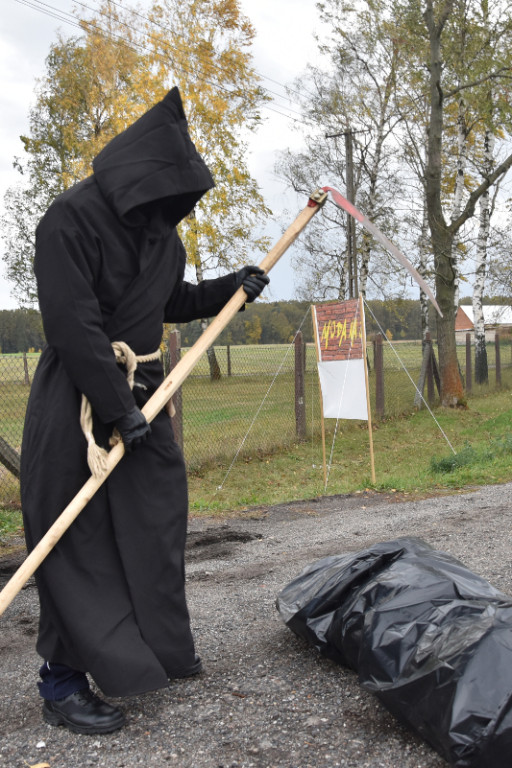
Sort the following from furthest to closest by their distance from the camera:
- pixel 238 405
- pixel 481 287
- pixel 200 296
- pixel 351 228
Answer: pixel 481 287 → pixel 351 228 → pixel 238 405 → pixel 200 296

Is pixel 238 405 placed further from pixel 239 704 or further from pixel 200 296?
pixel 239 704

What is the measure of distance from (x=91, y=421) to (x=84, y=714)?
103cm

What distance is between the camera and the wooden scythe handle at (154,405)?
7.45ft

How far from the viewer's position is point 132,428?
2.39 m

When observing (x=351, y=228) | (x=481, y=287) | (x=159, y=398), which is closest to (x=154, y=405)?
(x=159, y=398)

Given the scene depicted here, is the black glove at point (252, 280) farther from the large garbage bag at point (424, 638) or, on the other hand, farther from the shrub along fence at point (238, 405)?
the shrub along fence at point (238, 405)

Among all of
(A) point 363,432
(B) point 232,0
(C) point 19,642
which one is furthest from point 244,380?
(B) point 232,0

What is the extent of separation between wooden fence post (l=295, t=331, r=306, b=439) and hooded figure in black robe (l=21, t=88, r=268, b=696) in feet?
27.0

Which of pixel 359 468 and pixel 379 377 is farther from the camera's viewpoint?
pixel 379 377

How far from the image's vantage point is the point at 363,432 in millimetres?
12289

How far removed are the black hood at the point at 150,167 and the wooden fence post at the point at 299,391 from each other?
8.24 m

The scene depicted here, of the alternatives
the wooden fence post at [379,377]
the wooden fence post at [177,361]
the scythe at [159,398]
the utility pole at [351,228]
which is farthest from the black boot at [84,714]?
the utility pole at [351,228]

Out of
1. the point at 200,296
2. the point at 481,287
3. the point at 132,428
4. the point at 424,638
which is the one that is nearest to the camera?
the point at 424,638

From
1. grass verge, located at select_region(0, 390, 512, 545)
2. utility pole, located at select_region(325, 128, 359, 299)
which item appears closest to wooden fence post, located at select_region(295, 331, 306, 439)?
grass verge, located at select_region(0, 390, 512, 545)
